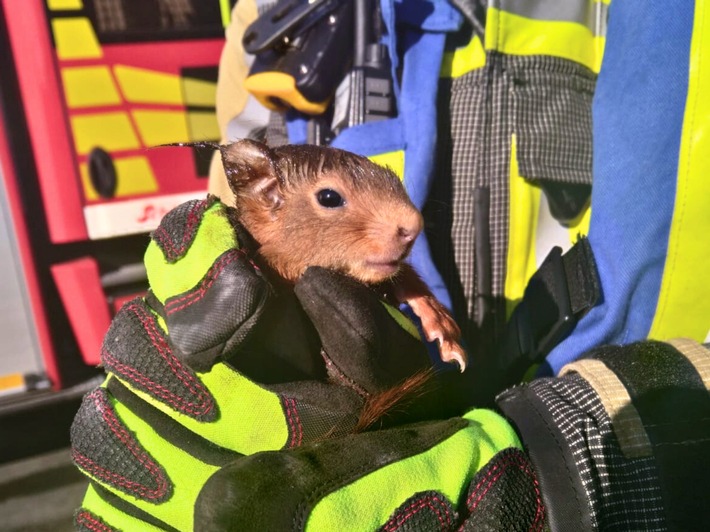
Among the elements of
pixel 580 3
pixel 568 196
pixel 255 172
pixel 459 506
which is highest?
pixel 580 3

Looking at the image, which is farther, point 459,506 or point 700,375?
point 700,375

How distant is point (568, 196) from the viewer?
1.72 m

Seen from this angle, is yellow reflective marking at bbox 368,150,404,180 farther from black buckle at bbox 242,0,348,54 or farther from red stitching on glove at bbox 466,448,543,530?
red stitching on glove at bbox 466,448,543,530

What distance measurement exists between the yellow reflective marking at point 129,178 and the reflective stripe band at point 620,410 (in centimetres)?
291

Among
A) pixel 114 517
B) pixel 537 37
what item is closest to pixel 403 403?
pixel 114 517

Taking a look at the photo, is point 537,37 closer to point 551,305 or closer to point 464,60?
point 464,60

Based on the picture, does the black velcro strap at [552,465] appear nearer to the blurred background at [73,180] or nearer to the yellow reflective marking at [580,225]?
the yellow reflective marking at [580,225]

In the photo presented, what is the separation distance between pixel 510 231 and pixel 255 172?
79cm

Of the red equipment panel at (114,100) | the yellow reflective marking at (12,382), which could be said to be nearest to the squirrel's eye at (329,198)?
the red equipment panel at (114,100)

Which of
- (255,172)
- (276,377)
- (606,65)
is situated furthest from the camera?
(606,65)

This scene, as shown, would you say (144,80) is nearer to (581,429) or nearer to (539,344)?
(539,344)

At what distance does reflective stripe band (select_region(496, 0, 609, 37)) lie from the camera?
1618mm

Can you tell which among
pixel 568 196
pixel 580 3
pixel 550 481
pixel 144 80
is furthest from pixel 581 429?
pixel 144 80

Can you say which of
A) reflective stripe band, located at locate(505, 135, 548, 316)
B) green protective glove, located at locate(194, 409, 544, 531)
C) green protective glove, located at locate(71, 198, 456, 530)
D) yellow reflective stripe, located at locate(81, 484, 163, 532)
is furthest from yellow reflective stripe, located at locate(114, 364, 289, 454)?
reflective stripe band, located at locate(505, 135, 548, 316)
